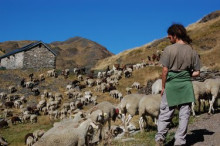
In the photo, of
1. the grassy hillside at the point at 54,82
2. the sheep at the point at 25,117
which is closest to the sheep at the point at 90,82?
the grassy hillside at the point at 54,82

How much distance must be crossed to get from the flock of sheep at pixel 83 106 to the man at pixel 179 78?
2023 millimetres

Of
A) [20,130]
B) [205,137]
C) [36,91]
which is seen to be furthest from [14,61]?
[205,137]

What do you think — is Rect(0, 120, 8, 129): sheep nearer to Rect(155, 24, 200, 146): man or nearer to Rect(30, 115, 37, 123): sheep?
Rect(30, 115, 37, 123): sheep

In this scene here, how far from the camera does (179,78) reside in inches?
277

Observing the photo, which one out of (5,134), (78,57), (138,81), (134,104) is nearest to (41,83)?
(138,81)

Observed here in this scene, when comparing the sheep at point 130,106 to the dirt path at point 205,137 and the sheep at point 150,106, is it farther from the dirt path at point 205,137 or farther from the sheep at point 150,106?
the dirt path at point 205,137

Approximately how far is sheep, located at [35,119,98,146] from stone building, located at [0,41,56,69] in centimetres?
4670

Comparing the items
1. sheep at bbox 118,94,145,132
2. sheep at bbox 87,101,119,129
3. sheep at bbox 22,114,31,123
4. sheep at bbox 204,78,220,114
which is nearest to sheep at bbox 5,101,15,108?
sheep at bbox 22,114,31,123

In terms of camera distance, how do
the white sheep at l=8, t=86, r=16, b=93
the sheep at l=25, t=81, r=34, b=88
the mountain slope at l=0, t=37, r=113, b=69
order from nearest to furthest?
the white sheep at l=8, t=86, r=16, b=93 < the sheep at l=25, t=81, r=34, b=88 < the mountain slope at l=0, t=37, r=113, b=69

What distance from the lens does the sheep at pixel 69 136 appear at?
8289 mm

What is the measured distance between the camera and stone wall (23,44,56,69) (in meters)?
53.9

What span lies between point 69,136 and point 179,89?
12.2 feet

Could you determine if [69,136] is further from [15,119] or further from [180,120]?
[15,119]

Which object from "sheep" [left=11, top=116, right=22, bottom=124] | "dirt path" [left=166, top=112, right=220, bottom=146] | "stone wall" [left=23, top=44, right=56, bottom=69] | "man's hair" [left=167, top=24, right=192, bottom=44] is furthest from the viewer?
"stone wall" [left=23, top=44, right=56, bottom=69]
